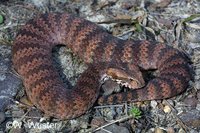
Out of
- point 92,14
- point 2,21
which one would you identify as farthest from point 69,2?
point 2,21

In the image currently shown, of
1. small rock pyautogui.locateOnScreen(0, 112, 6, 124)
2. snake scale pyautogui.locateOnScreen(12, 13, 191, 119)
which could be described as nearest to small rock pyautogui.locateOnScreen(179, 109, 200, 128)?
snake scale pyautogui.locateOnScreen(12, 13, 191, 119)

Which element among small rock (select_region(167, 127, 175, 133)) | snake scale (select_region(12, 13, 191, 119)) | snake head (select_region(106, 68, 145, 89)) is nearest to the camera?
small rock (select_region(167, 127, 175, 133))

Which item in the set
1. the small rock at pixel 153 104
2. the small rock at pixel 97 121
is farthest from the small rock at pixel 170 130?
the small rock at pixel 97 121

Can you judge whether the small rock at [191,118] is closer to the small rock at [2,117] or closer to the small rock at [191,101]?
the small rock at [191,101]

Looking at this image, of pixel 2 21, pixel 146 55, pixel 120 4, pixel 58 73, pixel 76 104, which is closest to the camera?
pixel 76 104

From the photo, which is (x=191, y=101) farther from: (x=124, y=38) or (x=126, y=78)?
(x=124, y=38)

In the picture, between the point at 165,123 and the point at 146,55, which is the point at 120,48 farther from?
the point at 165,123

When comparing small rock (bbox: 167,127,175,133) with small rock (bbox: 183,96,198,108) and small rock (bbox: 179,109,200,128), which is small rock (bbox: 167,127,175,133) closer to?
small rock (bbox: 179,109,200,128)
